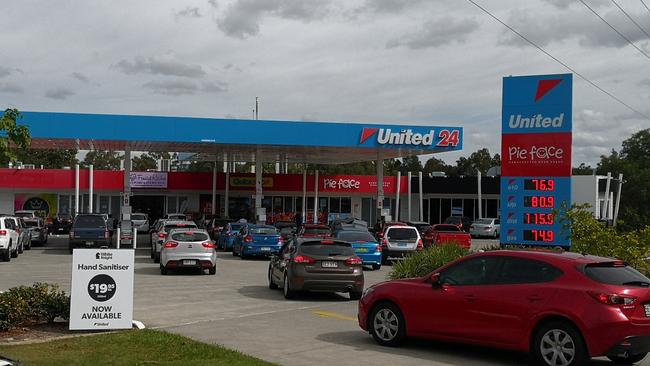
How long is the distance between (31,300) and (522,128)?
47.9 ft

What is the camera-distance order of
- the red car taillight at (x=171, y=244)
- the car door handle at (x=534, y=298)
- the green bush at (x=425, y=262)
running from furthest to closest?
1. the red car taillight at (x=171, y=244)
2. the green bush at (x=425, y=262)
3. the car door handle at (x=534, y=298)

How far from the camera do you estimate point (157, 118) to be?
35.7m

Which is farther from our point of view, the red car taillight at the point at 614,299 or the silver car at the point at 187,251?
the silver car at the point at 187,251

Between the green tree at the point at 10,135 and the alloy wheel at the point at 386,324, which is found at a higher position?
the green tree at the point at 10,135

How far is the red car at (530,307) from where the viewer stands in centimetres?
868

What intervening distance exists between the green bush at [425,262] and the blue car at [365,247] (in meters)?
7.50

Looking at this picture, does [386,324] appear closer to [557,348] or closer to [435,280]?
[435,280]

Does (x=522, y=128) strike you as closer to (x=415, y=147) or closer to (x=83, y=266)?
(x=83, y=266)

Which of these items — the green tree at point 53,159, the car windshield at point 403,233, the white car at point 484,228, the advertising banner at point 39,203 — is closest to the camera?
the car windshield at point 403,233

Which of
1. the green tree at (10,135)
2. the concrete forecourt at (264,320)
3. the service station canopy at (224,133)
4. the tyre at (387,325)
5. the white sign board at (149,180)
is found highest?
the service station canopy at (224,133)

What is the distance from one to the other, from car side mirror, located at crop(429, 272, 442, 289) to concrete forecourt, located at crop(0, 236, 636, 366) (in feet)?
3.11

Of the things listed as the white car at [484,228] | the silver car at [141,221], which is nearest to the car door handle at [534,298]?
the white car at [484,228]

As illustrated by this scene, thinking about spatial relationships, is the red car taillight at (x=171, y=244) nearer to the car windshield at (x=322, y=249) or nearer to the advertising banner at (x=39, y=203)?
the car windshield at (x=322, y=249)

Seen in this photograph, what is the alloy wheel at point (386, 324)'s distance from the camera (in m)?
10.7
